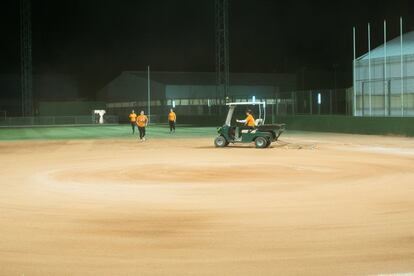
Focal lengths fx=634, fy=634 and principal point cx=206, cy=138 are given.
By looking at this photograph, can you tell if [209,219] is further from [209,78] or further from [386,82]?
[209,78]

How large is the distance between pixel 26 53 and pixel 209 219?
64.5m

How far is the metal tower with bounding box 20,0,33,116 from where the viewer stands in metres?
66.9

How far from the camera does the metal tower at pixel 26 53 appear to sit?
220 ft

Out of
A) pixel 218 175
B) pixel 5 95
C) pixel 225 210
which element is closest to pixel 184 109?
pixel 5 95

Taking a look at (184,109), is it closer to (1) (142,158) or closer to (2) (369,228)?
(1) (142,158)

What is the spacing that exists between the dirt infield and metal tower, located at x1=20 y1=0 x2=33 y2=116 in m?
52.2

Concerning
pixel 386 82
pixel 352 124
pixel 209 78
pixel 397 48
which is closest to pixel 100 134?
pixel 352 124

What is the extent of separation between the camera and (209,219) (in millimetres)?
9750

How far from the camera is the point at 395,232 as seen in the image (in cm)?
862

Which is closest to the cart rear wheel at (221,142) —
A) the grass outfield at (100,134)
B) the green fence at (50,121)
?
the grass outfield at (100,134)

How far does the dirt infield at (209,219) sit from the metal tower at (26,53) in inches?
2057

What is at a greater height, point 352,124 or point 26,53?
point 26,53

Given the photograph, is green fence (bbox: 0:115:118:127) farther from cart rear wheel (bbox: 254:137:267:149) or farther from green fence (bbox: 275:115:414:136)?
cart rear wheel (bbox: 254:137:267:149)

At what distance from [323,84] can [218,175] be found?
2944 inches
